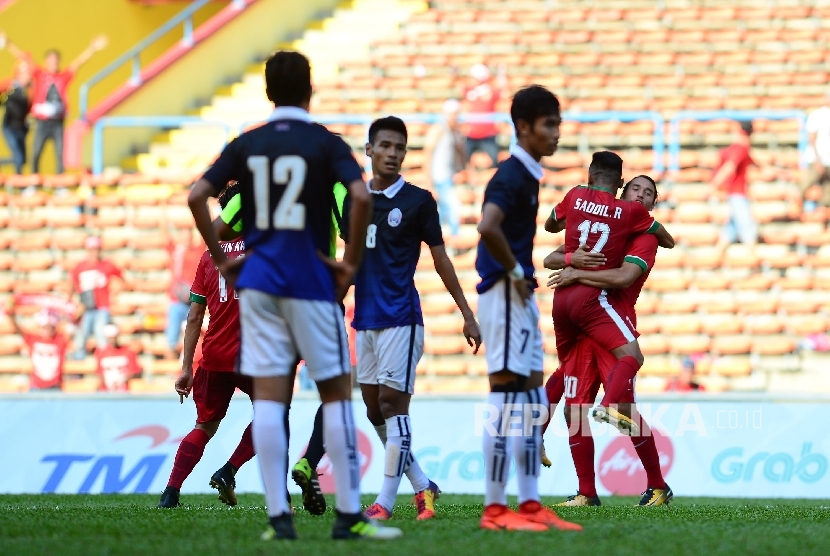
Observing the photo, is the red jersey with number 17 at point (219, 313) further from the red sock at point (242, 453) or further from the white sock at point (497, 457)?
the white sock at point (497, 457)

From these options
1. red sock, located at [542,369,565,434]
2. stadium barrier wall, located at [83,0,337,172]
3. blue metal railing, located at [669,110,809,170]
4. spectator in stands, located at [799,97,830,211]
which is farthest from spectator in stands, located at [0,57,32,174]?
red sock, located at [542,369,565,434]

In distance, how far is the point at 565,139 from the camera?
800 inches

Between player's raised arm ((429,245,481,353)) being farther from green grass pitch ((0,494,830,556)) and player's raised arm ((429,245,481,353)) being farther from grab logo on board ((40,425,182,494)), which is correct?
grab logo on board ((40,425,182,494))

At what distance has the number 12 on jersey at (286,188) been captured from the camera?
5.86 meters

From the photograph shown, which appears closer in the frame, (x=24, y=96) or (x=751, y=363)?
(x=751, y=363)

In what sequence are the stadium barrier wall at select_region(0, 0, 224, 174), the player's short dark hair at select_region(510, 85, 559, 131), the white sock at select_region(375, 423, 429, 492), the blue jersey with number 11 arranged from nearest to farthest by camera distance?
the blue jersey with number 11 < the player's short dark hair at select_region(510, 85, 559, 131) < the white sock at select_region(375, 423, 429, 492) < the stadium barrier wall at select_region(0, 0, 224, 174)

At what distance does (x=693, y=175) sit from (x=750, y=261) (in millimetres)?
1842

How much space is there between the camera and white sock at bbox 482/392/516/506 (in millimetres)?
6512

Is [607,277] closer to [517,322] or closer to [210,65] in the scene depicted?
[517,322]

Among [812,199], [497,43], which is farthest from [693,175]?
[497,43]

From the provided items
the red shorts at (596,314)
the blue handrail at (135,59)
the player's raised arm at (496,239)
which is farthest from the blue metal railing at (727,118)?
the player's raised arm at (496,239)

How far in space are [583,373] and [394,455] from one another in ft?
7.02

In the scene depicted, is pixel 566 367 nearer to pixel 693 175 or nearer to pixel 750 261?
pixel 750 261

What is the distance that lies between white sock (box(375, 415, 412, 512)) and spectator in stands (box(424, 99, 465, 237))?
1040 cm
